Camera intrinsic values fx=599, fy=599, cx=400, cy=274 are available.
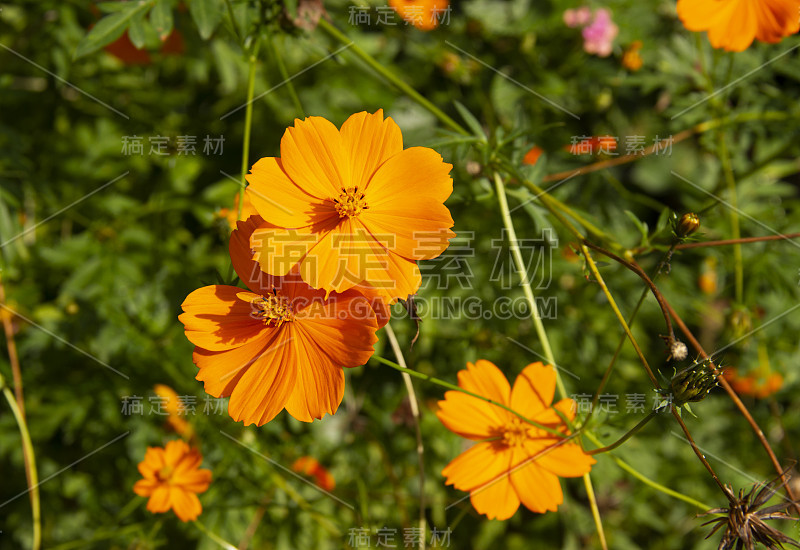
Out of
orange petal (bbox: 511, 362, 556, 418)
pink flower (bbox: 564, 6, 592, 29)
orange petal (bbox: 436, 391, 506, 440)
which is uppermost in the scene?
pink flower (bbox: 564, 6, 592, 29)

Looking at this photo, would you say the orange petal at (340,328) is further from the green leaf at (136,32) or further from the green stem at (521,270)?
the green leaf at (136,32)

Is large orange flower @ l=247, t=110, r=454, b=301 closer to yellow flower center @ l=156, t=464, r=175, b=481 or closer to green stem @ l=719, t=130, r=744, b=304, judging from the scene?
yellow flower center @ l=156, t=464, r=175, b=481

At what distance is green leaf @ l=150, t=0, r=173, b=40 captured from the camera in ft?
4.69

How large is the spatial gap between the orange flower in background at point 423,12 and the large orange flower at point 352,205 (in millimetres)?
1216

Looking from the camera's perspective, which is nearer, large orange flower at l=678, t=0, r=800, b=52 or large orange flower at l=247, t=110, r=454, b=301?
large orange flower at l=247, t=110, r=454, b=301

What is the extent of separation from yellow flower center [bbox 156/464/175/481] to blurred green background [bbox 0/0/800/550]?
0.20 metres

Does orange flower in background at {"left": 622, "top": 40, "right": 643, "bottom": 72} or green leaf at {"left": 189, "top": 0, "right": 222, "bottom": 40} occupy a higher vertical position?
orange flower in background at {"left": 622, "top": 40, "right": 643, "bottom": 72}

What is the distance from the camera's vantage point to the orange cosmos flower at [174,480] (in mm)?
1423

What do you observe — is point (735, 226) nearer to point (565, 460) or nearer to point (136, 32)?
point (565, 460)

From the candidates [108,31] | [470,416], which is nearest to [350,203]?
[470,416]

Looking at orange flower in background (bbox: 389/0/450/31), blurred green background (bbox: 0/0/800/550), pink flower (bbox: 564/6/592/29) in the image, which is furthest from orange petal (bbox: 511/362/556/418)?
pink flower (bbox: 564/6/592/29)

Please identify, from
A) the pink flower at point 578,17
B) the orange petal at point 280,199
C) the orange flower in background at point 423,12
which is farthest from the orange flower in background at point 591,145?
the orange petal at point 280,199

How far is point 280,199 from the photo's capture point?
104 centimetres

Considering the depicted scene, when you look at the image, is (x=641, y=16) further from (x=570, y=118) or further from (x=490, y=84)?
(x=490, y=84)
